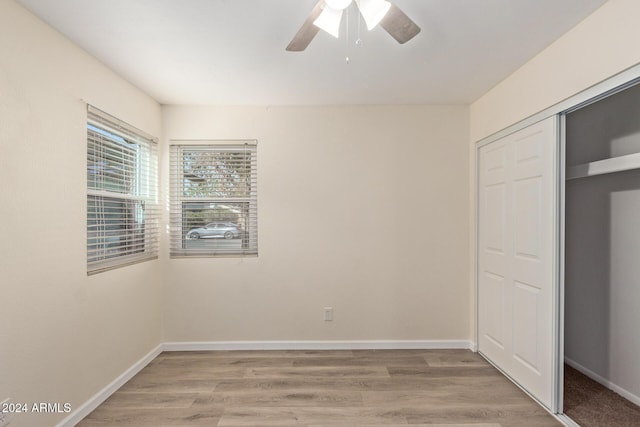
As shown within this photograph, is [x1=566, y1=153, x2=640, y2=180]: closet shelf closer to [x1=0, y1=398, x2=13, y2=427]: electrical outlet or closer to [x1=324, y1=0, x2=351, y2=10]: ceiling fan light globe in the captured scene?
[x1=324, y1=0, x2=351, y2=10]: ceiling fan light globe

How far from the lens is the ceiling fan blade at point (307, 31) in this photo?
144 centimetres

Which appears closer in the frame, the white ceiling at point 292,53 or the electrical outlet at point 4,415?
the electrical outlet at point 4,415

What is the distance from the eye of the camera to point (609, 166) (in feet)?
6.93

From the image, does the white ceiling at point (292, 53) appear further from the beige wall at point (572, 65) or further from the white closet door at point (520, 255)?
the white closet door at point (520, 255)

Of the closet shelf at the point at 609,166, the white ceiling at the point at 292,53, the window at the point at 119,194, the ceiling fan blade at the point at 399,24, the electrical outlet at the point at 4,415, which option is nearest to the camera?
the ceiling fan blade at the point at 399,24

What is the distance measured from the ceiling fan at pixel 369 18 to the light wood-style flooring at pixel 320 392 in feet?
7.58

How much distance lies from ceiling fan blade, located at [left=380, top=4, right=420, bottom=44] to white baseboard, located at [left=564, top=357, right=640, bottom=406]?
2.86 m

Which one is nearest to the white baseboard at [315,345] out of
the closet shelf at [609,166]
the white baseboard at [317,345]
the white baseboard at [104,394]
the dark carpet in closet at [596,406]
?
the white baseboard at [317,345]

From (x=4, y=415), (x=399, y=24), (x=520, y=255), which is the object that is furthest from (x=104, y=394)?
(x=520, y=255)

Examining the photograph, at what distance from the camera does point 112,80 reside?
2521 millimetres

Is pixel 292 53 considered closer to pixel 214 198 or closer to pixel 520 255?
pixel 214 198

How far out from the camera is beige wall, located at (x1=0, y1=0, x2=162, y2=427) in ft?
5.53

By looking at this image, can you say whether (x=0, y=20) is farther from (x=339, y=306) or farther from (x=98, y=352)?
(x=339, y=306)

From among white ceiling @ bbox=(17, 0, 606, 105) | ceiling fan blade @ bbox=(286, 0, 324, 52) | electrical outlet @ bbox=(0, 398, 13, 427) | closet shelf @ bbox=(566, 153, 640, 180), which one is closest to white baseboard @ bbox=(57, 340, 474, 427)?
electrical outlet @ bbox=(0, 398, 13, 427)
